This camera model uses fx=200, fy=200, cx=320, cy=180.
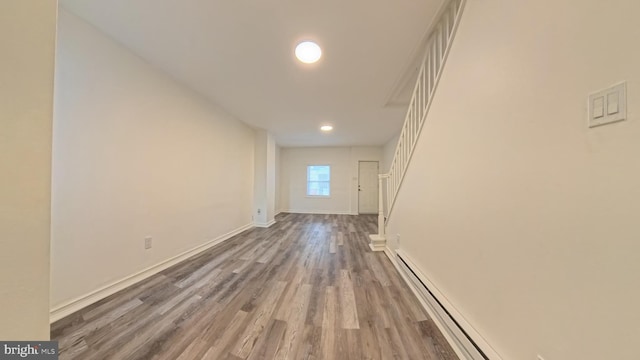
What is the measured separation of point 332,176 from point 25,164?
20.9 feet

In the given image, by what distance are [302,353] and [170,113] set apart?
2.86 m

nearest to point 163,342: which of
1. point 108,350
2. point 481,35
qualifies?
point 108,350

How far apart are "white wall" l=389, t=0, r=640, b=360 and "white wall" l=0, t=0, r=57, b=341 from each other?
157 centimetres

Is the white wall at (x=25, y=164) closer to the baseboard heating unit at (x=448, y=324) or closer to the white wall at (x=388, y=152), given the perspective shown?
the baseboard heating unit at (x=448, y=324)

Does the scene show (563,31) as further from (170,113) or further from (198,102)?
(198,102)

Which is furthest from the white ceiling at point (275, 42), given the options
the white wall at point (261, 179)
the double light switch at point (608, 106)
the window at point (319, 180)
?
the window at point (319, 180)

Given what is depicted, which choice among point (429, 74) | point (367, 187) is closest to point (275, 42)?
point (429, 74)

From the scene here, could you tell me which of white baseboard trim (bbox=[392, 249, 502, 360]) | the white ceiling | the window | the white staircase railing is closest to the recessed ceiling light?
the white ceiling

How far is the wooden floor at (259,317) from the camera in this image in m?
1.27

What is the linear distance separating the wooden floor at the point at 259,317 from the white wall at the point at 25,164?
3.55ft

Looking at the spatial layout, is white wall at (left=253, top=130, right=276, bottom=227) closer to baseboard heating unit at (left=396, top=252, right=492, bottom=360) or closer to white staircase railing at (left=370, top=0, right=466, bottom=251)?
white staircase railing at (left=370, top=0, right=466, bottom=251)

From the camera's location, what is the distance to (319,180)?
22.5 ft

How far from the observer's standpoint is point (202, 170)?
305 centimetres

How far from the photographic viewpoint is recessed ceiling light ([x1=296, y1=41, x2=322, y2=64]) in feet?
5.96
